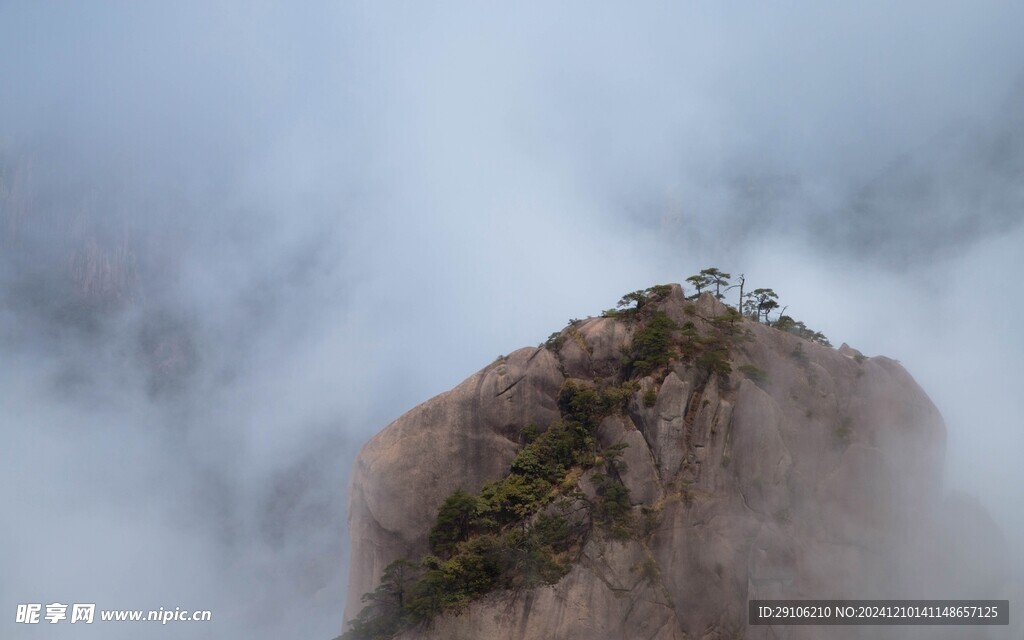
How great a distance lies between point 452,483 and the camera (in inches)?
2164

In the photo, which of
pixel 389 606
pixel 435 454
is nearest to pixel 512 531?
pixel 435 454

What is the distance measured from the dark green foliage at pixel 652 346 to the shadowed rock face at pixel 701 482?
2.84 feet

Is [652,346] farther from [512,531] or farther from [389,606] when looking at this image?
[389,606]

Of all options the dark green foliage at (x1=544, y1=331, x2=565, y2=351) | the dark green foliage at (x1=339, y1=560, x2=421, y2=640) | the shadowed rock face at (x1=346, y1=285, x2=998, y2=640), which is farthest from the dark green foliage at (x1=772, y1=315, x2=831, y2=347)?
the dark green foliage at (x1=339, y1=560, x2=421, y2=640)

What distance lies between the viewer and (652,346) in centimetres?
5684

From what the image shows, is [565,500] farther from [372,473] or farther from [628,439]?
[372,473]

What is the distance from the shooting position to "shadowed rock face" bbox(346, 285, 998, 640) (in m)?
50.1

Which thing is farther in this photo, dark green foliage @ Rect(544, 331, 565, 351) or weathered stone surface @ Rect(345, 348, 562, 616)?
dark green foliage @ Rect(544, 331, 565, 351)

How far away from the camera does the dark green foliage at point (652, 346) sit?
56.4 m

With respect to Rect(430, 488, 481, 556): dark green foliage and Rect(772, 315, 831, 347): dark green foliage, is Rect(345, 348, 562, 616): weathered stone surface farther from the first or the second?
Rect(772, 315, 831, 347): dark green foliage

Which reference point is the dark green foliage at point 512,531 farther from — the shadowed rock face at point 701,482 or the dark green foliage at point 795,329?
the dark green foliage at point 795,329

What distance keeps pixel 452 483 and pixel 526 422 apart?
647 cm

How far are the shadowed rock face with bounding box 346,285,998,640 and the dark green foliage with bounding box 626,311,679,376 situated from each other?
87cm

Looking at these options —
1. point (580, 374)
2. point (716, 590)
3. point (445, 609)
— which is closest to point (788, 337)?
point (580, 374)
